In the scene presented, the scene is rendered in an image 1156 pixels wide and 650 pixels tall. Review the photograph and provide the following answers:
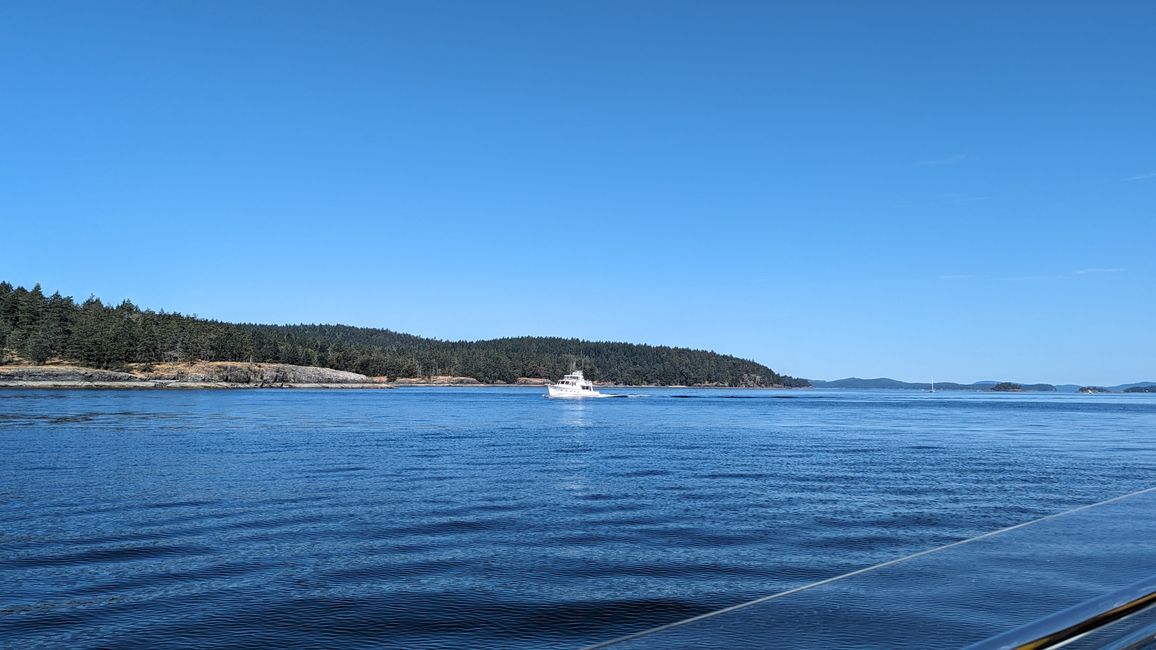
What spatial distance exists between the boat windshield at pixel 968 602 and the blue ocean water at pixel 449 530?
656mm

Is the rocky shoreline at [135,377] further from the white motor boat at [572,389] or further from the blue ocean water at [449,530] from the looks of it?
the blue ocean water at [449,530]

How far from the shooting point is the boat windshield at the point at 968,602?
28.4ft

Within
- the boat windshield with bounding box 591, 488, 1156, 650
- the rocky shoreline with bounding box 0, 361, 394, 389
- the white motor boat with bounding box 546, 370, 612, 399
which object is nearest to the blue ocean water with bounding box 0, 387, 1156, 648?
the boat windshield with bounding box 591, 488, 1156, 650

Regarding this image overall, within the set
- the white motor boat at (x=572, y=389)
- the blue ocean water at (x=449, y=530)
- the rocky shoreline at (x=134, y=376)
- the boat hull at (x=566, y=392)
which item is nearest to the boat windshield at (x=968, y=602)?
the blue ocean water at (x=449, y=530)

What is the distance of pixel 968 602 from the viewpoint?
10938 mm

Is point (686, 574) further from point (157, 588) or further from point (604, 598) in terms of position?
point (157, 588)

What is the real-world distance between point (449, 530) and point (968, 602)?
11.5m

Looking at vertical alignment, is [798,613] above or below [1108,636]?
below

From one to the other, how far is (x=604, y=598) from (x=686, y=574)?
→ 7.53 ft

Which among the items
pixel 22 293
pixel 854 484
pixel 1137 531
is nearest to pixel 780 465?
pixel 854 484

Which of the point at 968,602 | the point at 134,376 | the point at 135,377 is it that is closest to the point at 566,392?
the point at 135,377

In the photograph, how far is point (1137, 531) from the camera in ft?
50.8

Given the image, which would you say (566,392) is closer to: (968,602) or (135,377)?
(135,377)

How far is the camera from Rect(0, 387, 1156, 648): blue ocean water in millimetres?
11672
